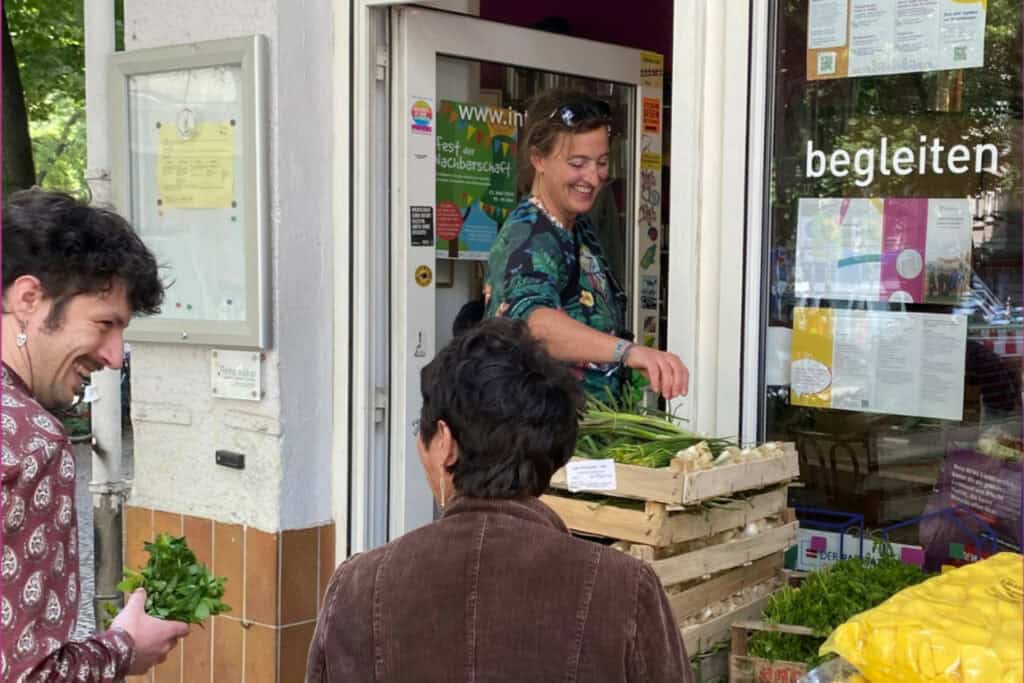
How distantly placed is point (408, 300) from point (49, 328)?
231cm

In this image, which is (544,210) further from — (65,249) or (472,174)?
(65,249)

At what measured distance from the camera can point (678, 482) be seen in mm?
2869

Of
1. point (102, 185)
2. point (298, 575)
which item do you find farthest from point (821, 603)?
point (102, 185)

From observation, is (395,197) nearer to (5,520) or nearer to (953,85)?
(953,85)

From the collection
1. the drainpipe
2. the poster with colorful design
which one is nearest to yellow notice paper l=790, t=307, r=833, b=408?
the poster with colorful design

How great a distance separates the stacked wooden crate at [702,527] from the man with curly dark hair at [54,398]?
1.08 metres

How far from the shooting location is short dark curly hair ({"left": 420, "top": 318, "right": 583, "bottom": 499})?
80.0 inches

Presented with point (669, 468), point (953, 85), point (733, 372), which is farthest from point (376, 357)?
point (953, 85)

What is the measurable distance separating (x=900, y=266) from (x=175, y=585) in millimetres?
2114

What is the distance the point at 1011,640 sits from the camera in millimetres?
2143

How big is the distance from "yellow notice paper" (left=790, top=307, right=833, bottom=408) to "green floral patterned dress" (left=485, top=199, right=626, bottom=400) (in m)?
0.54

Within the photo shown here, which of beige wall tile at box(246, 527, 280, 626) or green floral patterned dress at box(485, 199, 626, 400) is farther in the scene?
beige wall tile at box(246, 527, 280, 626)

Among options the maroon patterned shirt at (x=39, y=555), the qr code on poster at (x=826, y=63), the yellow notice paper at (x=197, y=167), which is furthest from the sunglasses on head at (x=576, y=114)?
the maroon patterned shirt at (x=39, y=555)

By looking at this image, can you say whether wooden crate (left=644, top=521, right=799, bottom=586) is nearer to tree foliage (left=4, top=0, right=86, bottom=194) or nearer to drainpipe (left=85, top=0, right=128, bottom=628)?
drainpipe (left=85, top=0, right=128, bottom=628)
